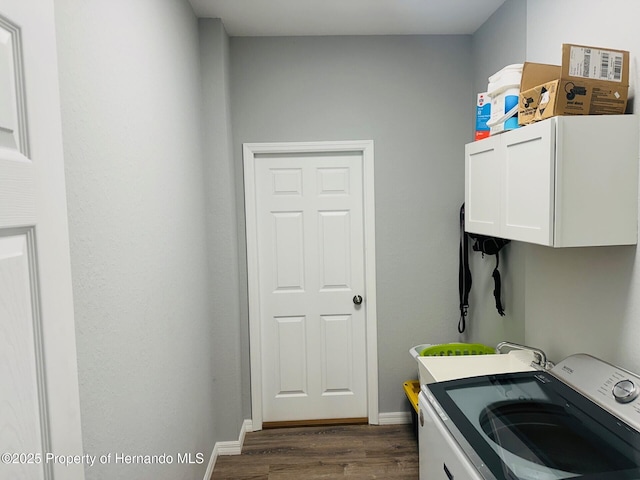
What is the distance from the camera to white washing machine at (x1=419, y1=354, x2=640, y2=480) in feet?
3.56

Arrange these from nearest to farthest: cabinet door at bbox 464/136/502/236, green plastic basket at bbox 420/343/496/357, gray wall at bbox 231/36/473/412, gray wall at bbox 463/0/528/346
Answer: cabinet door at bbox 464/136/502/236 → gray wall at bbox 463/0/528/346 → green plastic basket at bbox 420/343/496/357 → gray wall at bbox 231/36/473/412

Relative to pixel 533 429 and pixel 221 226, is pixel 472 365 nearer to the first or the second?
pixel 533 429

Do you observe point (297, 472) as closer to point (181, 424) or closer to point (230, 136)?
point (181, 424)

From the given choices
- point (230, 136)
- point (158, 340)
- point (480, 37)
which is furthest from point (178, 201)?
point (480, 37)

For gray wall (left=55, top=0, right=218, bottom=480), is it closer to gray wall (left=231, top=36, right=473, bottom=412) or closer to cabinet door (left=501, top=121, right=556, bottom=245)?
gray wall (left=231, top=36, right=473, bottom=412)

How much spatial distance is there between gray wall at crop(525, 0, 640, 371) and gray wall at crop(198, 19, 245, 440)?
5.59 feet

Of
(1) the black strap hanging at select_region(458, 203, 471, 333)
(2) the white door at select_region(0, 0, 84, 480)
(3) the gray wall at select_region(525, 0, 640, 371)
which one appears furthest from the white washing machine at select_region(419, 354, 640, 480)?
(1) the black strap hanging at select_region(458, 203, 471, 333)

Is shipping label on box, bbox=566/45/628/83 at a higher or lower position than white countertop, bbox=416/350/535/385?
higher

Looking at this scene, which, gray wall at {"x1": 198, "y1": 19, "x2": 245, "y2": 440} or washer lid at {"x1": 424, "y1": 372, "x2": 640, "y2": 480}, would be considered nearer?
washer lid at {"x1": 424, "y1": 372, "x2": 640, "y2": 480}

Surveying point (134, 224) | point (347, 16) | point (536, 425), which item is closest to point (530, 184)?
point (536, 425)

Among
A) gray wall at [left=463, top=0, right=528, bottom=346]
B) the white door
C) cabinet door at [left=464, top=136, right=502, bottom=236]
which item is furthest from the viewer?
gray wall at [left=463, top=0, right=528, bottom=346]

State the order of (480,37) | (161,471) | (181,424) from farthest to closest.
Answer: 1. (480,37)
2. (181,424)
3. (161,471)

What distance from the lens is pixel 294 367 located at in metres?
2.98

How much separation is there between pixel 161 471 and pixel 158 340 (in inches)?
20.3
